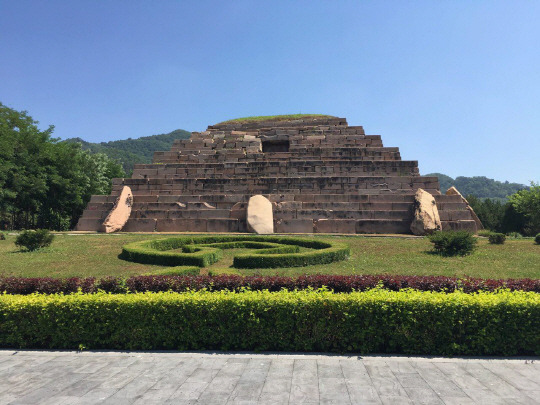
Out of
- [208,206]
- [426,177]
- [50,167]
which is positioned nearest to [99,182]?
[50,167]

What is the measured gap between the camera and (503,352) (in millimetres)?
5414

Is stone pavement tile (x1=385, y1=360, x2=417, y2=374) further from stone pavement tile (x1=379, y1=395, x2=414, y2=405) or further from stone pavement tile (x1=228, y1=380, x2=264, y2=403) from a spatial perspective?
stone pavement tile (x1=228, y1=380, x2=264, y2=403)

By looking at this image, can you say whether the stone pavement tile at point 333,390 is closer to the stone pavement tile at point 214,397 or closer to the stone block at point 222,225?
the stone pavement tile at point 214,397

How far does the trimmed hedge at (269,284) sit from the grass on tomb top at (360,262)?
1.85 m

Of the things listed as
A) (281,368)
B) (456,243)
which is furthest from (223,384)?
(456,243)

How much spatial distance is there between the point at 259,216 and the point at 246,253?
644 cm

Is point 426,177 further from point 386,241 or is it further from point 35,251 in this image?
point 35,251

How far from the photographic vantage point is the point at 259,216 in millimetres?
17547

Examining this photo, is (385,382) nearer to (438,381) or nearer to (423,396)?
(423,396)

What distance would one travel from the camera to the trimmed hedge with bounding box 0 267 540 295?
22.7ft

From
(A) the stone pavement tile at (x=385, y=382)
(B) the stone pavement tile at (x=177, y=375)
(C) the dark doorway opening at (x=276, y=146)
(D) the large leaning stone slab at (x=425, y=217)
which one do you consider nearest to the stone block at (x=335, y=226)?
(D) the large leaning stone slab at (x=425, y=217)

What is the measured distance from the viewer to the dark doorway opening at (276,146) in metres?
25.0

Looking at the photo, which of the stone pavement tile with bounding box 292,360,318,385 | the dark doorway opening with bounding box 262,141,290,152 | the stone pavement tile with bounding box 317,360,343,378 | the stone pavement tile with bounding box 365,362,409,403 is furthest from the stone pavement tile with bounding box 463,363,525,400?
the dark doorway opening with bounding box 262,141,290,152

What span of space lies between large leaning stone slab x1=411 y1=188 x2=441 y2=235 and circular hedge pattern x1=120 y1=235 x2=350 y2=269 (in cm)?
582
